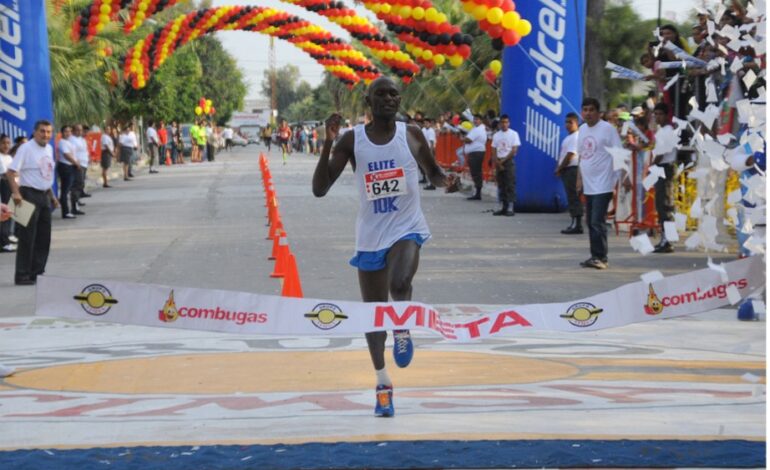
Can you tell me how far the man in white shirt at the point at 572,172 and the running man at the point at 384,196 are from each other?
1337 cm

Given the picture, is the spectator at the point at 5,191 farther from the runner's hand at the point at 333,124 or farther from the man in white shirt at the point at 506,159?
the runner's hand at the point at 333,124

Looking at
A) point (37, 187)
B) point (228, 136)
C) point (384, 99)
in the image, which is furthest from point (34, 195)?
point (228, 136)

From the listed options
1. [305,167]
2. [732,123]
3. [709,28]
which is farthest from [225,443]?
[305,167]

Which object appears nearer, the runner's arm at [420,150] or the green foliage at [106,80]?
the runner's arm at [420,150]

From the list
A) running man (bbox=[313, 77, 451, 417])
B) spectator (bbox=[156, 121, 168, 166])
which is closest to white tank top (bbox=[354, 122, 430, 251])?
running man (bbox=[313, 77, 451, 417])

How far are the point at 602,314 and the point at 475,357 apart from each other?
3164 mm

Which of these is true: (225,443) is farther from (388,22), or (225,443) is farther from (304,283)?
(388,22)

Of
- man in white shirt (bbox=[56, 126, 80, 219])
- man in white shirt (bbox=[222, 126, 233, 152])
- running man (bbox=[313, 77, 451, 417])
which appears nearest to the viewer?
running man (bbox=[313, 77, 451, 417])

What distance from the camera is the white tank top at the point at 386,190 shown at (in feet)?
25.5

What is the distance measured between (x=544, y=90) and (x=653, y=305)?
19.7 metres

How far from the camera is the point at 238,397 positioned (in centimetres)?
846

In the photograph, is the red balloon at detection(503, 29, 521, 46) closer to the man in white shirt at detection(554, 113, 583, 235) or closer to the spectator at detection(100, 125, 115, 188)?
the man in white shirt at detection(554, 113, 583, 235)

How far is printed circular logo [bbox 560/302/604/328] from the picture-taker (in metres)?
7.03

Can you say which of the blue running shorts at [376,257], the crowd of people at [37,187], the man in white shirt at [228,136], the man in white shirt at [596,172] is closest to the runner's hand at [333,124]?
Answer: the blue running shorts at [376,257]
